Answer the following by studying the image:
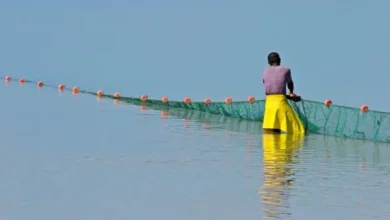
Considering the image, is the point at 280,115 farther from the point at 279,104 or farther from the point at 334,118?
the point at 334,118

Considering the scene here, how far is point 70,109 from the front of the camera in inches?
906

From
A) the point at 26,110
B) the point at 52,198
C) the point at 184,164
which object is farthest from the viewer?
the point at 26,110

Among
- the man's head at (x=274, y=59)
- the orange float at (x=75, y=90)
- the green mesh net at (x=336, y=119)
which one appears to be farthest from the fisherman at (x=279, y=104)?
the orange float at (x=75, y=90)

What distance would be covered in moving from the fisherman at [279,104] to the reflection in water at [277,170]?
1.04 feet

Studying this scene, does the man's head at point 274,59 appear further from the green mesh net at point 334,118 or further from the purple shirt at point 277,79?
the green mesh net at point 334,118

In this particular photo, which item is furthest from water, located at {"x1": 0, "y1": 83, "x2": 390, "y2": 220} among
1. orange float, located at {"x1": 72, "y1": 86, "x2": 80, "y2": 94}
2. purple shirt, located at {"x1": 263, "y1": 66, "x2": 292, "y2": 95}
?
orange float, located at {"x1": 72, "y1": 86, "x2": 80, "y2": 94}

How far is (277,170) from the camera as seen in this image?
12.8 m

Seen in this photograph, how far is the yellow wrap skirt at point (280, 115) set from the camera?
17750 millimetres

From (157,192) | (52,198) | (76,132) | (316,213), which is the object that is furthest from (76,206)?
(76,132)

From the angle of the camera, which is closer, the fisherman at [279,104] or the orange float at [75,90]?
the fisherman at [279,104]

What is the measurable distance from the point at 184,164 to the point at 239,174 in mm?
1061

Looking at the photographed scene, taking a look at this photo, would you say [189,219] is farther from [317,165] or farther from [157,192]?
[317,165]

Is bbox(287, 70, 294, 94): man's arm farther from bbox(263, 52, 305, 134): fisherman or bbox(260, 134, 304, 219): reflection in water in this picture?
bbox(260, 134, 304, 219): reflection in water

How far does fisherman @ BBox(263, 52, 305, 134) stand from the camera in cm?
1773
